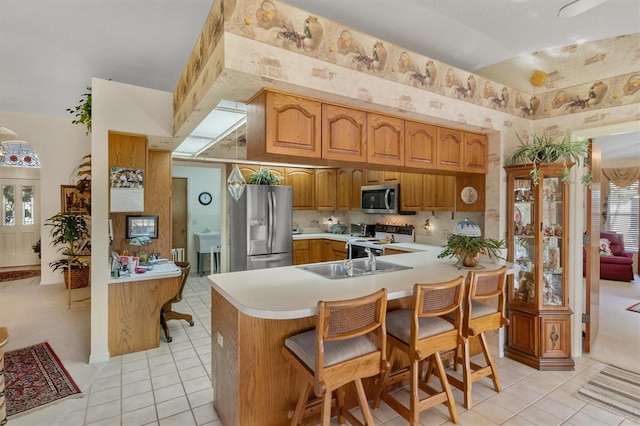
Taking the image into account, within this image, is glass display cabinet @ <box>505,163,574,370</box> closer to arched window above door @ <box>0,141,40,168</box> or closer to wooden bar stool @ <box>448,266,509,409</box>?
wooden bar stool @ <box>448,266,509,409</box>

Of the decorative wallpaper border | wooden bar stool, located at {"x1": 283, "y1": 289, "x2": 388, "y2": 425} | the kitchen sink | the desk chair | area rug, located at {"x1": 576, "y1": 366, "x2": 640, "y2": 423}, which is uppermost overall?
the decorative wallpaper border

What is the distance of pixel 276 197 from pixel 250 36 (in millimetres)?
3329

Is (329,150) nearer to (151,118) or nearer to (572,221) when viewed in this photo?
(151,118)

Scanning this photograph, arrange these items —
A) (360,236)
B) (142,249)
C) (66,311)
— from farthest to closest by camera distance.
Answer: (360,236) → (66,311) → (142,249)

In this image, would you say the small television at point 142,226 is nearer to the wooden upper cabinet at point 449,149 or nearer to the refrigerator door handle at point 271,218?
the refrigerator door handle at point 271,218

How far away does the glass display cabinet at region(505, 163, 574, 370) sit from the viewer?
9.94ft

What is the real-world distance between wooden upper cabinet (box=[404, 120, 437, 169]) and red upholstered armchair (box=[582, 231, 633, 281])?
6.04m

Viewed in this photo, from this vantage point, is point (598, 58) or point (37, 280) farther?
point (37, 280)

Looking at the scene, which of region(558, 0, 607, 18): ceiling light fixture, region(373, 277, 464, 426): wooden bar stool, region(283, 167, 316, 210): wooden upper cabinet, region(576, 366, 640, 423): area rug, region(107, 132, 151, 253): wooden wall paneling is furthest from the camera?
region(283, 167, 316, 210): wooden upper cabinet

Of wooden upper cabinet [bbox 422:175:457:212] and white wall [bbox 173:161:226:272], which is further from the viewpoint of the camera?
white wall [bbox 173:161:226:272]

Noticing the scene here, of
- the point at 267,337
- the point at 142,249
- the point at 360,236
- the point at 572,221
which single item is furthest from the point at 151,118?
the point at 572,221

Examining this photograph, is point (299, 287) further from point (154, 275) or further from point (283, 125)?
point (154, 275)

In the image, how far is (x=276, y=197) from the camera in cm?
505

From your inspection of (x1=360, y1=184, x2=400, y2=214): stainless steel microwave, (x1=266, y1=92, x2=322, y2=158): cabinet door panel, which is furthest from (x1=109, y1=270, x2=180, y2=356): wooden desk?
(x1=360, y1=184, x2=400, y2=214): stainless steel microwave
